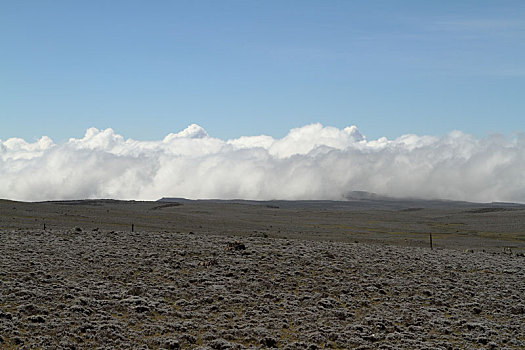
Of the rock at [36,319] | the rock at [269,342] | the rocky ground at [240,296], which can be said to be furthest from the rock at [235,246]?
the rock at [36,319]

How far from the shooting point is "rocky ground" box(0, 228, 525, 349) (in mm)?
20688

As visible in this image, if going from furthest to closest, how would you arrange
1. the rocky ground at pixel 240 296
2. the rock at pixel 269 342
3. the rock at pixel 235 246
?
the rock at pixel 235 246 < the rocky ground at pixel 240 296 < the rock at pixel 269 342

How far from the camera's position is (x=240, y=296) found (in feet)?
86.5

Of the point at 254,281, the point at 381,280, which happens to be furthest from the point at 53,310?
the point at 381,280

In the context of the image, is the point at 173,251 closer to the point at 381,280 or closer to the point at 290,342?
the point at 381,280

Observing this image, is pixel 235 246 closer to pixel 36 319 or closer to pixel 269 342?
pixel 269 342

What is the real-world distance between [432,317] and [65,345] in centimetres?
1693

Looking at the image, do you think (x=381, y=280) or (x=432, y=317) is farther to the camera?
(x=381, y=280)

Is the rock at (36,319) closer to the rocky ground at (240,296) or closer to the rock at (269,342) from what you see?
the rocky ground at (240,296)

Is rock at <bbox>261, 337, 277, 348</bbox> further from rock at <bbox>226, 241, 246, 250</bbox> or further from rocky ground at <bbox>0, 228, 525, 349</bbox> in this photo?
rock at <bbox>226, 241, 246, 250</bbox>

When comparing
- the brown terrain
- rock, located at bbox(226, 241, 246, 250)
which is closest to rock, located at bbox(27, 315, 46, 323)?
the brown terrain

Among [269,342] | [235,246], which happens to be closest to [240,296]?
[269,342]

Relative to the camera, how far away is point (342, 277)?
31750mm

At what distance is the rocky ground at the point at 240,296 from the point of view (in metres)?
20.7
